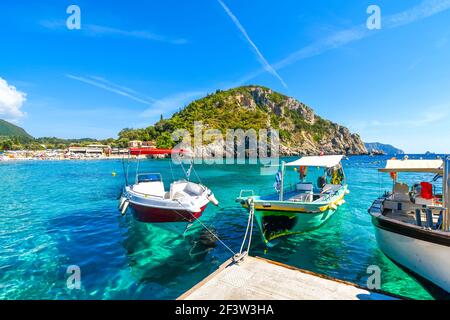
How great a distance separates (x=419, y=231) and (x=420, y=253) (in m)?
0.75

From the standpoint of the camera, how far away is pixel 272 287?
5355 mm

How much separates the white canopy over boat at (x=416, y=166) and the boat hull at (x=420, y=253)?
2.39m

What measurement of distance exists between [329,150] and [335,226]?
539 ft

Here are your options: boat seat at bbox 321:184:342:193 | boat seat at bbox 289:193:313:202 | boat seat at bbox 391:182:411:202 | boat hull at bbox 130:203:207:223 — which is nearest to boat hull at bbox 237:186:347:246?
boat seat at bbox 289:193:313:202

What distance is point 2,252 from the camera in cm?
1031

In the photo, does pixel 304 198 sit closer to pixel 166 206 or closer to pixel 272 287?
pixel 166 206

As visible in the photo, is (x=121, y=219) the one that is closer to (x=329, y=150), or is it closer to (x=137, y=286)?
(x=137, y=286)

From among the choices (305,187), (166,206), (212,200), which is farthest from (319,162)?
(166,206)

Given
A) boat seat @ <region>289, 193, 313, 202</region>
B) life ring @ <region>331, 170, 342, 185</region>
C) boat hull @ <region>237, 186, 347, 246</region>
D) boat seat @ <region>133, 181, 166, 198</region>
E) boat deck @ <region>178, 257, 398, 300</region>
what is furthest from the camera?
life ring @ <region>331, 170, 342, 185</region>

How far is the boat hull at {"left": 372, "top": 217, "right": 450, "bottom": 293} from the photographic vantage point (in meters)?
6.29

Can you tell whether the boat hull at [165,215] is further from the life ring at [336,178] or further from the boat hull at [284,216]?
the life ring at [336,178]

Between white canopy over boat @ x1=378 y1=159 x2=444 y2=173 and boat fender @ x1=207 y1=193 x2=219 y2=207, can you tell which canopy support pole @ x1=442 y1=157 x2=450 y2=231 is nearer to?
white canopy over boat @ x1=378 y1=159 x2=444 y2=173

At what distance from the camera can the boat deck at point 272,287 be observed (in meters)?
5.00

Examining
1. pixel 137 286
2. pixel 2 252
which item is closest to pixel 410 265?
pixel 137 286
